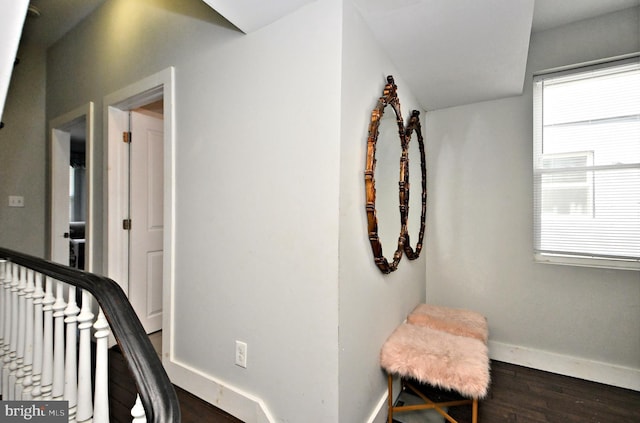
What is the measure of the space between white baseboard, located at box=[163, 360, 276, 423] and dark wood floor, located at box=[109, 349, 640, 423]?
0.04 meters

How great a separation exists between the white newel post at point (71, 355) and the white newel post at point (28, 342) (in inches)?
13.7

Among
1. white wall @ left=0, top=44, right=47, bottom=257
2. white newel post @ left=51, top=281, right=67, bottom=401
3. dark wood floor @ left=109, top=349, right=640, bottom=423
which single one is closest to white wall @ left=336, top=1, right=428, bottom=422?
dark wood floor @ left=109, top=349, right=640, bottom=423

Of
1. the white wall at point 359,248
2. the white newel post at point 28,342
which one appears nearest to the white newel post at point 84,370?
the white newel post at point 28,342

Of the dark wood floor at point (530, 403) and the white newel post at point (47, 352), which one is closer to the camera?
the white newel post at point (47, 352)

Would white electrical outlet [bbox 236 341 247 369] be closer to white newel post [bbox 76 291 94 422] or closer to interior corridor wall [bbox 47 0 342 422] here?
interior corridor wall [bbox 47 0 342 422]

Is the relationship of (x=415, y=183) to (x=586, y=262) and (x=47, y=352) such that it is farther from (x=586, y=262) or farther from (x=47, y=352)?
(x=47, y=352)

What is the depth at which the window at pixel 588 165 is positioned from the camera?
198cm

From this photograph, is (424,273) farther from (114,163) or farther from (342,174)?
(114,163)

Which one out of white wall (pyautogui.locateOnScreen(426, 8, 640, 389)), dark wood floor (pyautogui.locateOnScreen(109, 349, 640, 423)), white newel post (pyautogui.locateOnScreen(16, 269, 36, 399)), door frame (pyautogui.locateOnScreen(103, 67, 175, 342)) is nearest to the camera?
white newel post (pyautogui.locateOnScreen(16, 269, 36, 399))

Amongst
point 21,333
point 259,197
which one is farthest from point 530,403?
point 21,333

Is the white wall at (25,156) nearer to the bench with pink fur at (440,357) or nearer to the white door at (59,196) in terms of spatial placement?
the white door at (59,196)

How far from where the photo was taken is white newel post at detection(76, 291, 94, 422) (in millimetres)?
1169

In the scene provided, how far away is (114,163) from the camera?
2469mm

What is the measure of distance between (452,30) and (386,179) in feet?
2.82
